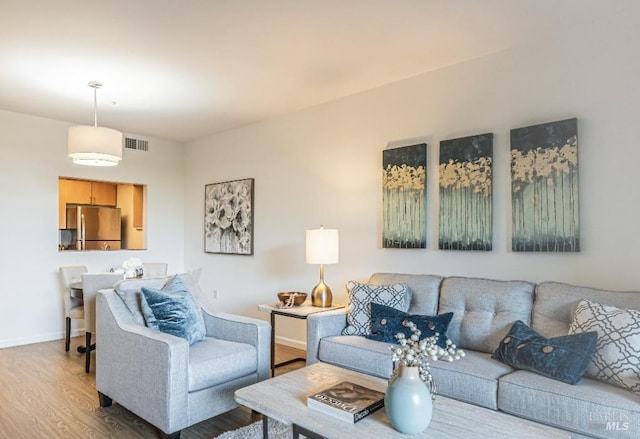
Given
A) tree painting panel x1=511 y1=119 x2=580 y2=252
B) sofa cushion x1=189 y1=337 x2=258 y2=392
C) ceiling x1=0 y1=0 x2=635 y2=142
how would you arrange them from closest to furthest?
sofa cushion x1=189 y1=337 x2=258 y2=392, ceiling x1=0 y1=0 x2=635 y2=142, tree painting panel x1=511 y1=119 x2=580 y2=252

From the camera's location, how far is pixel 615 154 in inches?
104

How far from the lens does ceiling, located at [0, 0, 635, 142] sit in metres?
2.54

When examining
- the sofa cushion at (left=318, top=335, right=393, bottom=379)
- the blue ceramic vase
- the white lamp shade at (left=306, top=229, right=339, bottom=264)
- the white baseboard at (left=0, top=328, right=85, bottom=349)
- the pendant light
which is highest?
the pendant light

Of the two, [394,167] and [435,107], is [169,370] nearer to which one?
[394,167]

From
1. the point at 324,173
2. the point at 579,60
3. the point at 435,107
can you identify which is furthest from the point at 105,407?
the point at 579,60

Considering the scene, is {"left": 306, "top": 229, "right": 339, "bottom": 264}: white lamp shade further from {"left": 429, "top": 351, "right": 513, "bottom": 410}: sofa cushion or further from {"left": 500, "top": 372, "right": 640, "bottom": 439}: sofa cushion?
{"left": 500, "top": 372, "right": 640, "bottom": 439}: sofa cushion

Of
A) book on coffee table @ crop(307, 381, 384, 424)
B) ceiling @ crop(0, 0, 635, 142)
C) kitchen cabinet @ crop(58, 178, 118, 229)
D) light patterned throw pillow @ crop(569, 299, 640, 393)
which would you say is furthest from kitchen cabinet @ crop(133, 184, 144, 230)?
light patterned throw pillow @ crop(569, 299, 640, 393)

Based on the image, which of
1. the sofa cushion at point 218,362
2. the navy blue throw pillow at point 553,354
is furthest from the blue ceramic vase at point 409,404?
the sofa cushion at point 218,362

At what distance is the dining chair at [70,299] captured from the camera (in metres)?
4.23

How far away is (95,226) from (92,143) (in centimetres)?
383

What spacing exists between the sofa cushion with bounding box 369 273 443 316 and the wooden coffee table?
3.53 ft

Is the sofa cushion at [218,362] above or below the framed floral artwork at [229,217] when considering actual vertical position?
below

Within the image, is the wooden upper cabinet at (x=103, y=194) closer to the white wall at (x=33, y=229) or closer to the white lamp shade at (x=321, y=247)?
the white wall at (x=33, y=229)

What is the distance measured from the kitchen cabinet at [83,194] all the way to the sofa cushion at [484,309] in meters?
5.58
